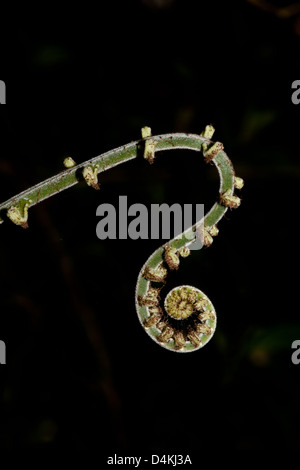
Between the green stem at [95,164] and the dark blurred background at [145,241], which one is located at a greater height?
the dark blurred background at [145,241]

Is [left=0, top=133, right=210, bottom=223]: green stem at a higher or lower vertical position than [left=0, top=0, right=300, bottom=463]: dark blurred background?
lower

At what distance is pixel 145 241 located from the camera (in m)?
1.81

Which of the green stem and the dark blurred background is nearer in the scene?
the green stem

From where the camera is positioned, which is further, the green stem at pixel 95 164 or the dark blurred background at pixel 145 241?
the dark blurred background at pixel 145 241

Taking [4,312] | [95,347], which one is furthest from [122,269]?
[4,312]

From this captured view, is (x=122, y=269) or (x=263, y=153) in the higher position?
(x=263, y=153)

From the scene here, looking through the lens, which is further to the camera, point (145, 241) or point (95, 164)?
point (145, 241)

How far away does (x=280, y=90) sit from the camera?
1688 millimetres

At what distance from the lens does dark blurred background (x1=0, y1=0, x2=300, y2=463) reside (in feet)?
5.50

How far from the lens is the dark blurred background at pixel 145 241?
168 centimetres

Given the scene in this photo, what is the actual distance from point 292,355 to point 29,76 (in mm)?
1294

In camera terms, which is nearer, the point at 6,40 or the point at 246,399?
the point at 6,40

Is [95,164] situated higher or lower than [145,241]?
lower
